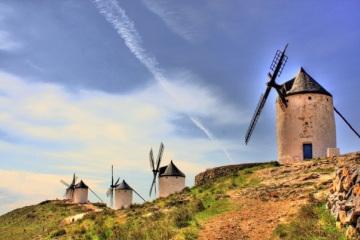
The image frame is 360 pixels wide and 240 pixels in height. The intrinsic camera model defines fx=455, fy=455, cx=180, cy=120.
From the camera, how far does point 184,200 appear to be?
26609 millimetres

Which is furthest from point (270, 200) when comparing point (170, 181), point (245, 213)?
point (170, 181)

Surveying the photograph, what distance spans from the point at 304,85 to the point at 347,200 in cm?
Result: 1765

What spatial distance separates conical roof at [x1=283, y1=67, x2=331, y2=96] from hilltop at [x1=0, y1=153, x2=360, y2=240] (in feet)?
18.5

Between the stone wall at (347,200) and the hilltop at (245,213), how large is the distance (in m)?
0.42

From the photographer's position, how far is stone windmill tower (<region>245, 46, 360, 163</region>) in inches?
1184

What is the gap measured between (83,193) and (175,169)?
2810 centimetres

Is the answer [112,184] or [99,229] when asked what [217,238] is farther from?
[112,184]

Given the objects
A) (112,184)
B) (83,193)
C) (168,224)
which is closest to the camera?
(168,224)

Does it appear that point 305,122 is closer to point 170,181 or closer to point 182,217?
point 182,217

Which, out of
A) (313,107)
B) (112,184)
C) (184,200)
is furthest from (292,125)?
(112,184)

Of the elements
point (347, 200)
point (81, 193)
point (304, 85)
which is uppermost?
point (304, 85)

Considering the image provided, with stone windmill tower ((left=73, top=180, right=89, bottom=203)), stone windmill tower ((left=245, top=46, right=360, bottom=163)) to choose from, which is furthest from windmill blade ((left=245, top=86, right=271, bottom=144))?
stone windmill tower ((left=73, top=180, right=89, bottom=203))

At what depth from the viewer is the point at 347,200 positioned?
579 inches

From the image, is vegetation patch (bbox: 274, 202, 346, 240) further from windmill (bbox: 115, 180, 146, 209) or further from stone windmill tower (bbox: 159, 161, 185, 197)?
windmill (bbox: 115, 180, 146, 209)
